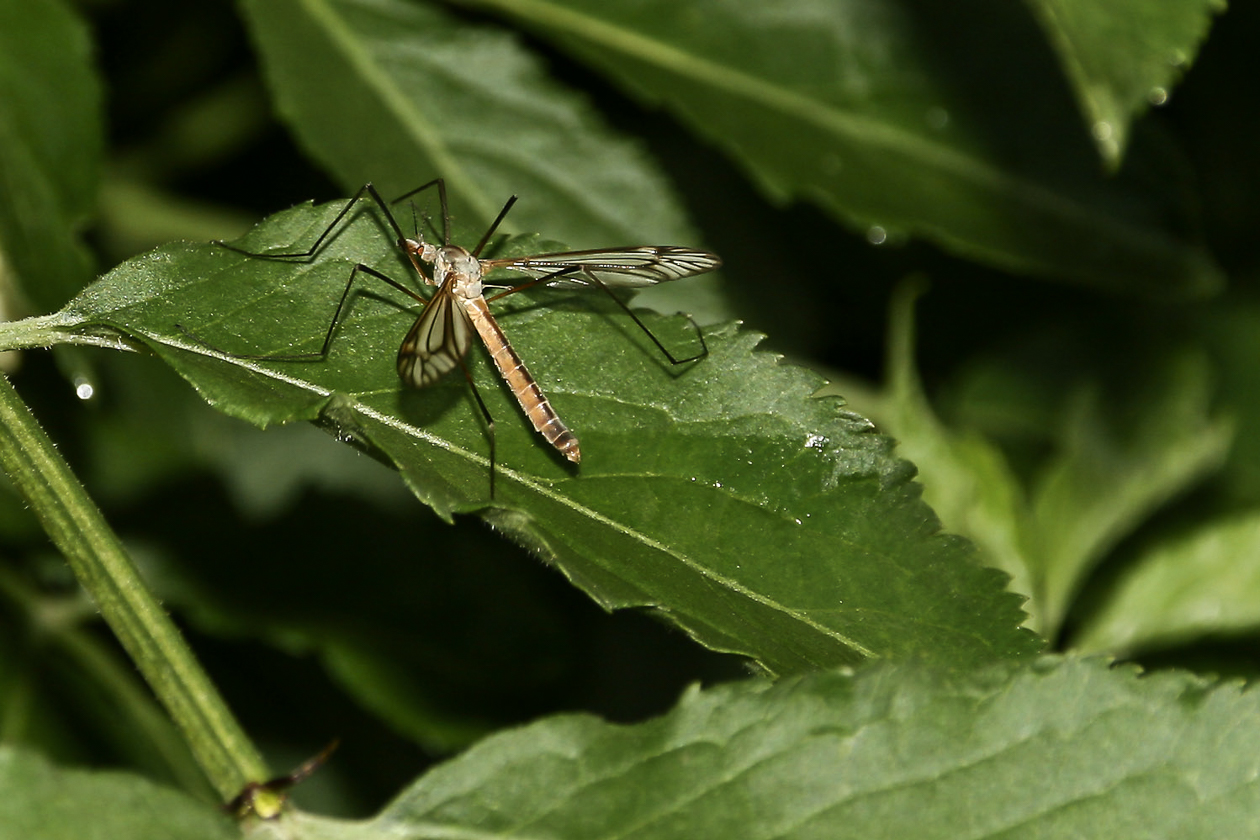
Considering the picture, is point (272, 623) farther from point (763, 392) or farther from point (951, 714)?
point (951, 714)

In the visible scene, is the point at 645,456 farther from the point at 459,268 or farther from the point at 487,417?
the point at 459,268

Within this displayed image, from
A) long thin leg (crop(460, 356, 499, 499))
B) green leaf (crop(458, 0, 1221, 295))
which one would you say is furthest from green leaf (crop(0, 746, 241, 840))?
green leaf (crop(458, 0, 1221, 295))

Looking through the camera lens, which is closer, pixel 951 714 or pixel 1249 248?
pixel 951 714

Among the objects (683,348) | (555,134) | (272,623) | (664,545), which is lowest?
(272,623)

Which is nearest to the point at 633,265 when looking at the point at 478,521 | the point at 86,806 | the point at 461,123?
the point at 461,123

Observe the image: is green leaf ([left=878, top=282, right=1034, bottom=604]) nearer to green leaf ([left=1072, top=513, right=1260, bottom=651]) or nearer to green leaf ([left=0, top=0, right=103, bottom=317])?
green leaf ([left=1072, top=513, right=1260, bottom=651])

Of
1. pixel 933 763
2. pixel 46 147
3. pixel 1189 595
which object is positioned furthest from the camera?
pixel 1189 595

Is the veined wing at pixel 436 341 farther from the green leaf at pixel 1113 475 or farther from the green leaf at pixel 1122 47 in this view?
the green leaf at pixel 1113 475

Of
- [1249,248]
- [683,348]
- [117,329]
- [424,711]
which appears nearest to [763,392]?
[683,348]
